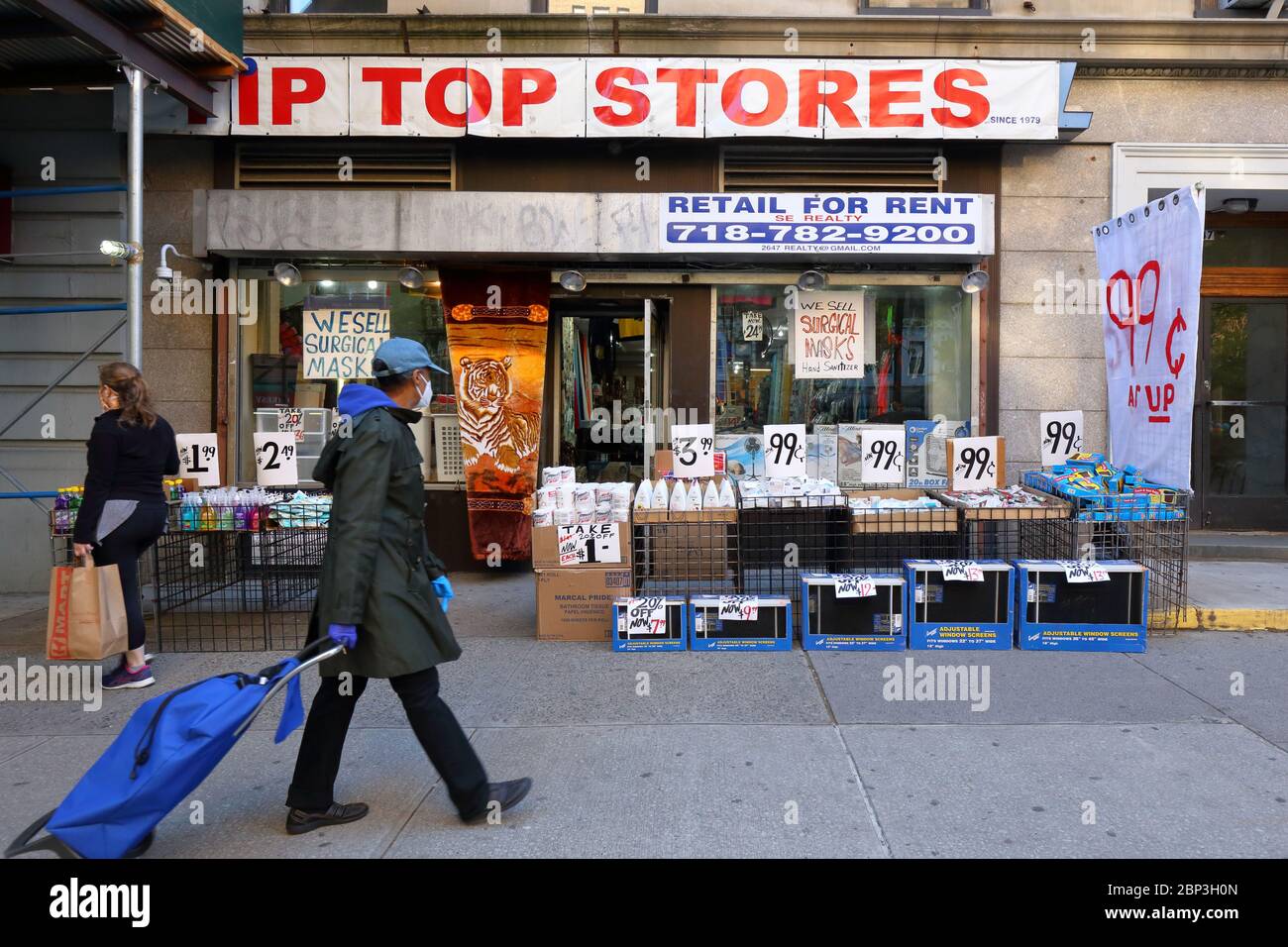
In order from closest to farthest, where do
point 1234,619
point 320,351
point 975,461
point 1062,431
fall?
point 1234,619, point 975,461, point 1062,431, point 320,351

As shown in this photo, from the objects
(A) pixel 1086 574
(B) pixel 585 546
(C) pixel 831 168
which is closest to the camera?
(A) pixel 1086 574

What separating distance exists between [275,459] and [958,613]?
5.33 metres

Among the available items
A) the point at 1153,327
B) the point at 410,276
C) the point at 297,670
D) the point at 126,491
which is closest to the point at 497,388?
the point at 410,276

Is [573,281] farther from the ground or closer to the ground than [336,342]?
farther from the ground

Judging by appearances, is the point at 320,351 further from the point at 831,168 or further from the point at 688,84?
the point at 831,168

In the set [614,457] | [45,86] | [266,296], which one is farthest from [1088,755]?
[45,86]

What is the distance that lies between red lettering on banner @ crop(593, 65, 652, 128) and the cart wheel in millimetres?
6810

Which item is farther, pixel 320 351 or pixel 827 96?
pixel 320 351

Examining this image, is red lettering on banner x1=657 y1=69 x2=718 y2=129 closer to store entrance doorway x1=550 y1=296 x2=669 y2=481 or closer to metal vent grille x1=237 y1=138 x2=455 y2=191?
store entrance doorway x1=550 y1=296 x2=669 y2=481

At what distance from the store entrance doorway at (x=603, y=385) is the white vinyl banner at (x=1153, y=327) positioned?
4087mm

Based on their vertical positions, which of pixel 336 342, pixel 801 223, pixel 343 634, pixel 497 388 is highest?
pixel 801 223

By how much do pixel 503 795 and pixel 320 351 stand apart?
20.3 ft

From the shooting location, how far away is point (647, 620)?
634cm

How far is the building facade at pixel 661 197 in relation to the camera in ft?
27.0
